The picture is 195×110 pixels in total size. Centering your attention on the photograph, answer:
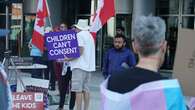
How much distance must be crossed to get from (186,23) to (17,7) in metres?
7.73

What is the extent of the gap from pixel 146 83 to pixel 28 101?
5780 mm

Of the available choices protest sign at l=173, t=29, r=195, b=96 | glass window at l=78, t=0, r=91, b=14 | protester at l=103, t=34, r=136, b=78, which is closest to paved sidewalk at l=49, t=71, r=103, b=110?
protester at l=103, t=34, r=136, b=78

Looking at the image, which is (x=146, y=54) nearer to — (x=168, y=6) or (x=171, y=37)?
(x=171, y=37)

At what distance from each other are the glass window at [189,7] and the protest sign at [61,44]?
12021 mm

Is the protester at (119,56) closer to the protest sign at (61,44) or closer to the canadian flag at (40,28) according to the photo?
the protest sign at (61,44)

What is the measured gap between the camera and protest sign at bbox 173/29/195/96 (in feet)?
12.8

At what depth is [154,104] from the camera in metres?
3.19

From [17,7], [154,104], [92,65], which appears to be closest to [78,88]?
[92,65]

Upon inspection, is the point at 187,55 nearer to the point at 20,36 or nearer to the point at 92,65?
the point at 92,65

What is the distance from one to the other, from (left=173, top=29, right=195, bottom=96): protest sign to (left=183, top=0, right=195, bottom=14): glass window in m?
17.9

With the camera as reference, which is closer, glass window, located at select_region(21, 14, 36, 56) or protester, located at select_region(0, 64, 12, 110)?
protester, located at select_region(0, 64, 12, 110)

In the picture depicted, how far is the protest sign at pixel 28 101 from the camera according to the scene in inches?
344

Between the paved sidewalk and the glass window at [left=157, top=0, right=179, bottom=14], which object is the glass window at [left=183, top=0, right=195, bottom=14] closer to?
the glass window at [left=157, top=0, right=179, bottom=14]

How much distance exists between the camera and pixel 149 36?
330 centimetres
